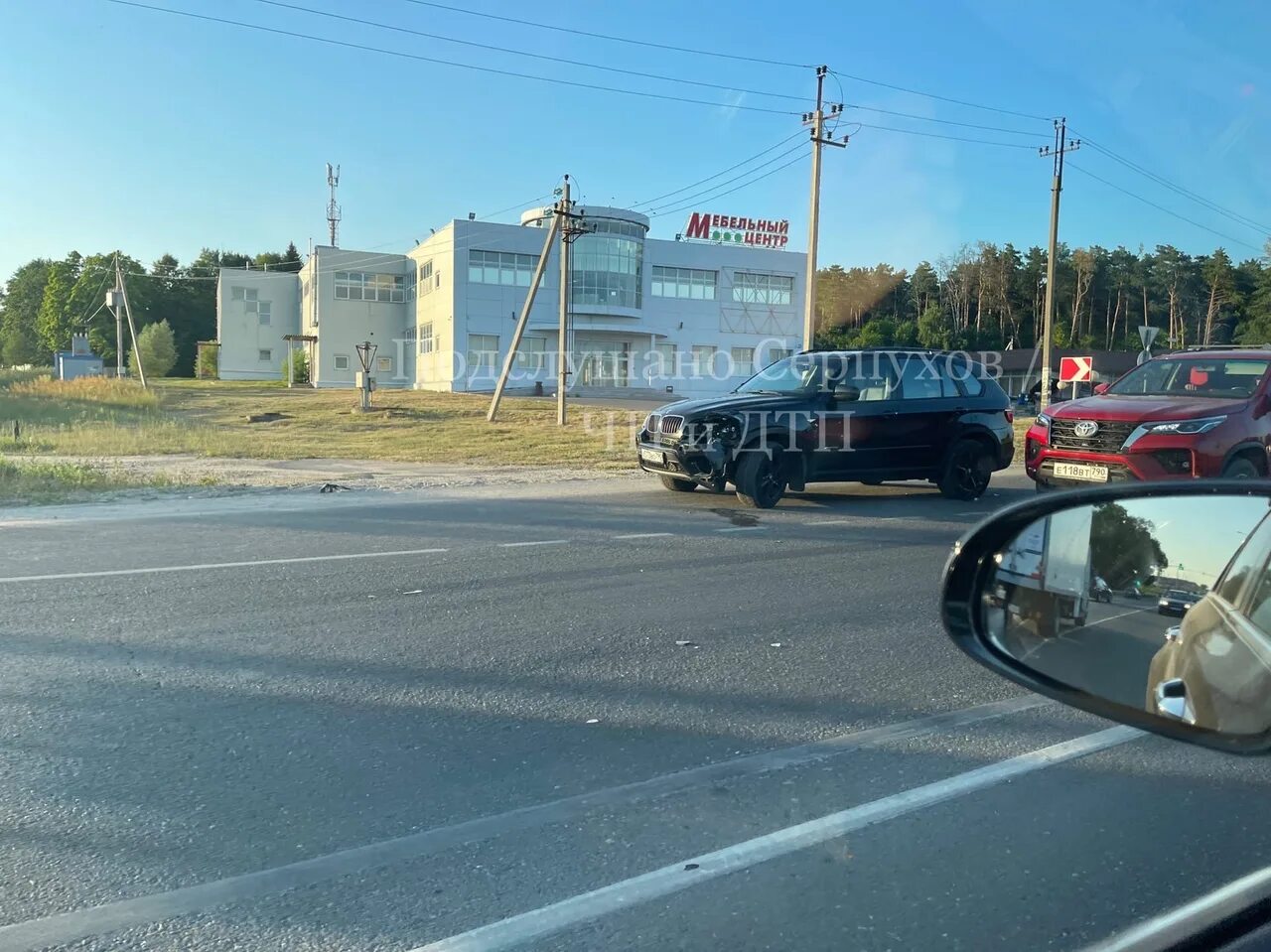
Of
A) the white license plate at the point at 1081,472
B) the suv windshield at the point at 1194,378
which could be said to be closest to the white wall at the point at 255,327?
the suv windshield at the point at 1194,378

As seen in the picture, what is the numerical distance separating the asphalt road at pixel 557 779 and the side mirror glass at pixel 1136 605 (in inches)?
4.8

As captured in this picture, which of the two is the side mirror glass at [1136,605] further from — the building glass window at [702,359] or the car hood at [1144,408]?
the building glass window at [702,359]

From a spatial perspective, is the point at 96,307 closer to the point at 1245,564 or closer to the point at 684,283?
the point at 684,283

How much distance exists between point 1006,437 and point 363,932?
39.3 ft

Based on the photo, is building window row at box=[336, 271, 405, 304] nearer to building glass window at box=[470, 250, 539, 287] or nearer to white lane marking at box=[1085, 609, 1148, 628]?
building glass window at box=[470, 250, 539, 287]

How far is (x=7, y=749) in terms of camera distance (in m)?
4.00

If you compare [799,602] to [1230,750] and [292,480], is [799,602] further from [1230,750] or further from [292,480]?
[292,480]

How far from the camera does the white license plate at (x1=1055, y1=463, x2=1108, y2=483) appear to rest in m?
9.88

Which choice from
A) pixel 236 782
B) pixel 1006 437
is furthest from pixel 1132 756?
pixel 1006 437

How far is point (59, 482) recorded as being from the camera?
44.3ft

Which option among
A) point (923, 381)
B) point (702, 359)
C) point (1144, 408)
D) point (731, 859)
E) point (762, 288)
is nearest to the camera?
point (731, 859)

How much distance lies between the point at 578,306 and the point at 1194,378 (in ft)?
134

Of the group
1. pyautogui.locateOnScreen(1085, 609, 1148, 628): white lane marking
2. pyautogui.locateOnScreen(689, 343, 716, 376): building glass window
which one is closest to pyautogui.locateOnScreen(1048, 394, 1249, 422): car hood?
pyautogui.locateOnScreen(1085, 609, 1148, 628): white lane marking

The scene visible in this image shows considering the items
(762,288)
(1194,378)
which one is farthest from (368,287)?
(1194,378)
